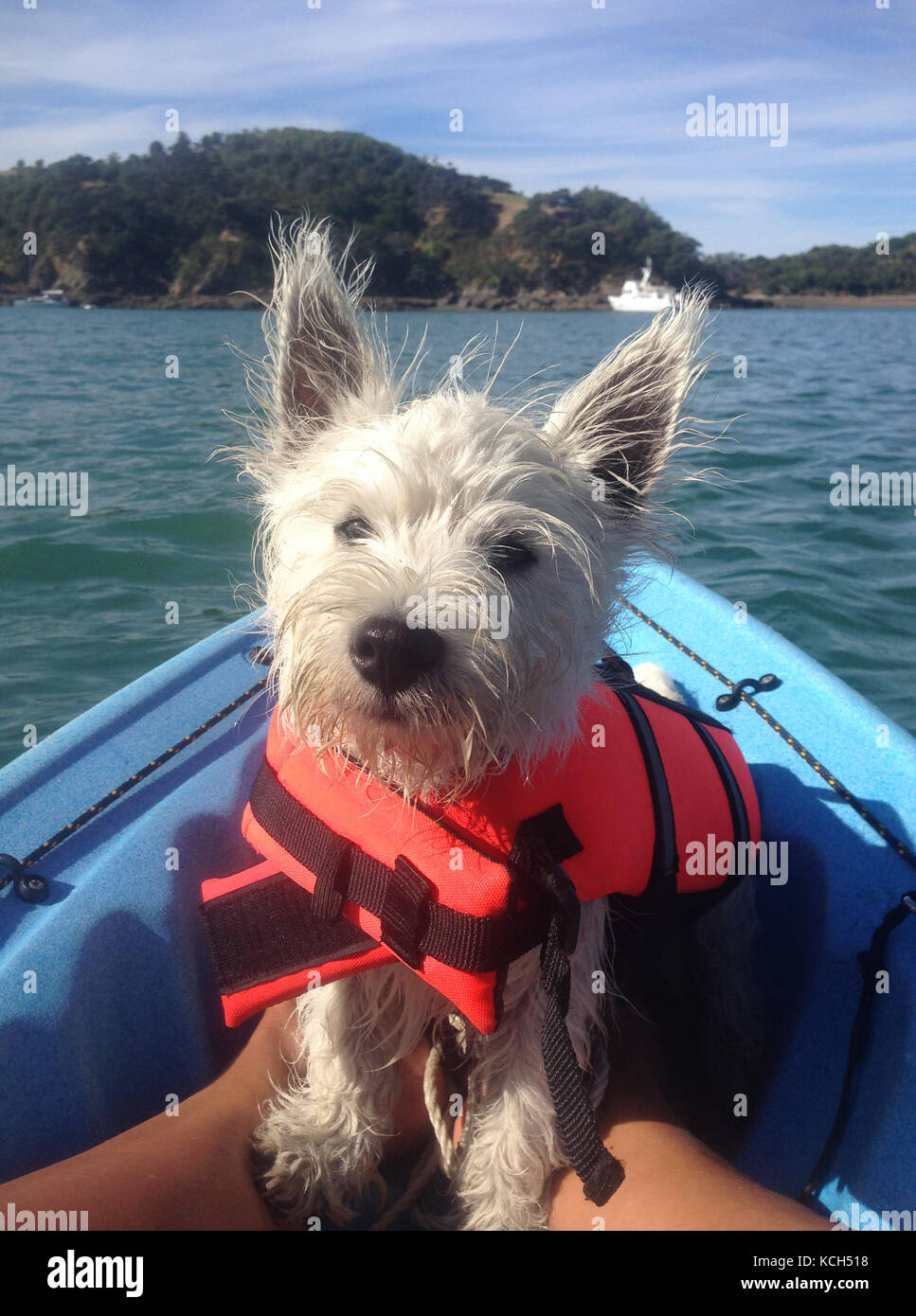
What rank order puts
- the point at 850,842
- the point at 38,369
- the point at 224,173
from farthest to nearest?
the point at 224,173
the point at 38,369
the point at 850,842

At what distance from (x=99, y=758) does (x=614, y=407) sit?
204cm

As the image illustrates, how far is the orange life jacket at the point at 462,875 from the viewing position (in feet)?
6.89

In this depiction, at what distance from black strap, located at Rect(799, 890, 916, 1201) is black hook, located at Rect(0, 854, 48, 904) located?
7.39 feet

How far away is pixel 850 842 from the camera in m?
2.86

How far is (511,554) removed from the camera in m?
2.17

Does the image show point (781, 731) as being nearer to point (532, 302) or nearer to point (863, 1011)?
point (863, 1011)

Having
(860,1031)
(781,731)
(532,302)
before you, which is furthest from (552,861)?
(532,302)

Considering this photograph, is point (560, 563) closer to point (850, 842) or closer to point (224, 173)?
point (850, 842)

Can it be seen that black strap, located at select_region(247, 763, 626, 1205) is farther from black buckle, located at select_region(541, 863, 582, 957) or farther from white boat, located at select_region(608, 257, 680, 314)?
white boat, located at select_region(608, 257, 680, 314)

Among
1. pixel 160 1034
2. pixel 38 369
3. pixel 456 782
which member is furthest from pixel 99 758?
pixel 38 369

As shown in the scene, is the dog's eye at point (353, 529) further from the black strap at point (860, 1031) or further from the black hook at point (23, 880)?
the black strap at point (860, 1031)

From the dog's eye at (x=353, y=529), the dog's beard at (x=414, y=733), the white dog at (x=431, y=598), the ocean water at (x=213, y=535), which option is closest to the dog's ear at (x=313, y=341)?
the white dog at (x=431, y=598)

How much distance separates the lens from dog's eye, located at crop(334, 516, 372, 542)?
2184 mm
